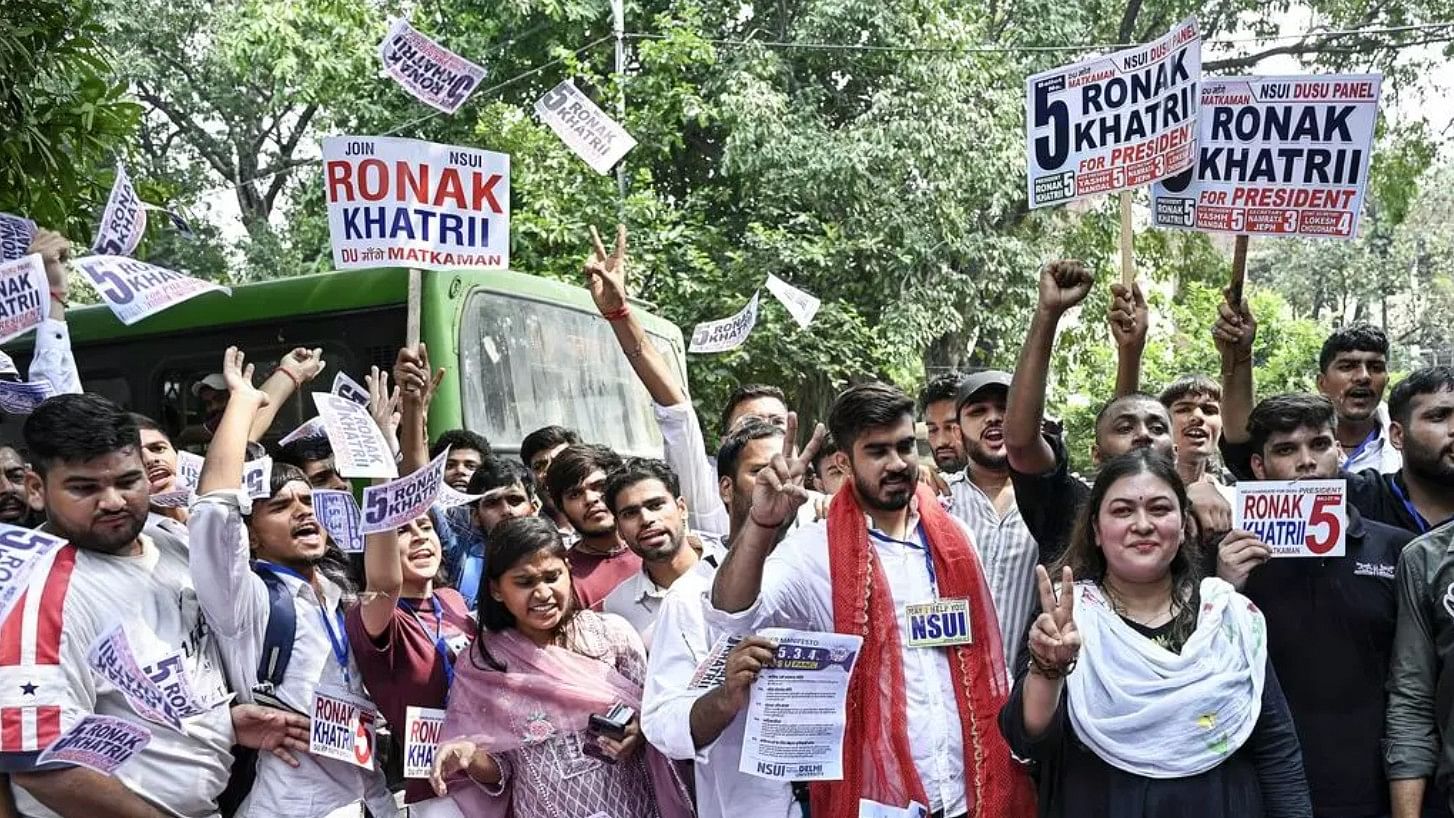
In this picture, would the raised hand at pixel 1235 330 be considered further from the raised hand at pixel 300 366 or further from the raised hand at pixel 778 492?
the raised hand at pixel 300 366

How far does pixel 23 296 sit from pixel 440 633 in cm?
162

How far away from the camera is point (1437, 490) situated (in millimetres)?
4184

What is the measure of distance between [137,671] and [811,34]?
13397 mm

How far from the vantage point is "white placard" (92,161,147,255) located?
5.26 meters

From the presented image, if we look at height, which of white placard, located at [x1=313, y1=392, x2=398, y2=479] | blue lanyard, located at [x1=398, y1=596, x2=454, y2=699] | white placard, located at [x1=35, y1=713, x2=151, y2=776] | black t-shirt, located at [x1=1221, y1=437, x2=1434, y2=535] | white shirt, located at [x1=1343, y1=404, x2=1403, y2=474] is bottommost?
white placard, located at [x1=35, y1=713, x2=151, y2=776]

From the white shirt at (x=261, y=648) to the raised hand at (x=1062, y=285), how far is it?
2116mm

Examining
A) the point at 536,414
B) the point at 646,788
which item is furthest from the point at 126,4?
the point at 646,788

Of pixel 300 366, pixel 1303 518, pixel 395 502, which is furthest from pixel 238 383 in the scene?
pixel 1303 518

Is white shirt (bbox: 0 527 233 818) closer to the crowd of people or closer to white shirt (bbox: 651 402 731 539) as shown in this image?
the crowd of people

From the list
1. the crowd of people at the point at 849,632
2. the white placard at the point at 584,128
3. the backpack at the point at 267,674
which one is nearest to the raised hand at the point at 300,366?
the crowd of people at the point at 849,632

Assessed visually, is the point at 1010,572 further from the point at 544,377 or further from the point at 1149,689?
the point at 544,377

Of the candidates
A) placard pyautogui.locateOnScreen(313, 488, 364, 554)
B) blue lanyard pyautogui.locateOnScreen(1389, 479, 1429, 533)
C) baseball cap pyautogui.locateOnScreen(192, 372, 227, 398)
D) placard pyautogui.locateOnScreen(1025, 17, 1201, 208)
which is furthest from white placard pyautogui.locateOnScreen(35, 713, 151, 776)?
baseball cap pyautogui.locateOnScreen(192, 372, 227, 398)

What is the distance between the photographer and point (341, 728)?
416cm

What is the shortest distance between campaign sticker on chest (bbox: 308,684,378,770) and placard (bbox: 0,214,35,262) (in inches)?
79.8
